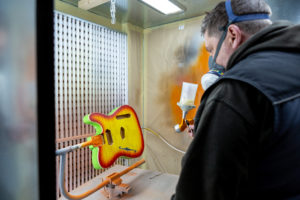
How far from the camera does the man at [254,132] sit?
0.43 metres

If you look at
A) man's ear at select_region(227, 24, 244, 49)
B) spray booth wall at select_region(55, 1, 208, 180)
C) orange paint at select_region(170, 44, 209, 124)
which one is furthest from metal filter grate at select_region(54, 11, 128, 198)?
man's ear at select_region(227, 24, 244, 49)

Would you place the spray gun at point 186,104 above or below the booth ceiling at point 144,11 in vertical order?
below

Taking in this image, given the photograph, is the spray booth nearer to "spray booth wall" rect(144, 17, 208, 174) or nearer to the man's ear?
"spray booth wall" rect(144, 17, 208, 174)

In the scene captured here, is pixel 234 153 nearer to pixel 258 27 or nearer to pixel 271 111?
pixel 271 111

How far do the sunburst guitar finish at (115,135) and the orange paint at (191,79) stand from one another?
0.72m

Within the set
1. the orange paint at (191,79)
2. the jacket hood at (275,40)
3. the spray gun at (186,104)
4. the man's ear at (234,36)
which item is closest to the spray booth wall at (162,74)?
the orange paint at (191,79)

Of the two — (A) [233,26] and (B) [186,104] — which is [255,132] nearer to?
(A) [233,26]

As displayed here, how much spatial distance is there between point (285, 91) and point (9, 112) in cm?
58

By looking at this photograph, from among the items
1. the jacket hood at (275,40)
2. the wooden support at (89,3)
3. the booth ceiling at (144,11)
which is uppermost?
the booth ceiling at (144,11)

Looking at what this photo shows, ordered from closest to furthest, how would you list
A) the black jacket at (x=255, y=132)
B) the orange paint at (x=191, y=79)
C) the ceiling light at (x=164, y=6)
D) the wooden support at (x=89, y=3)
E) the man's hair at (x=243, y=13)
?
1. the black jacket at (x=255, y=132)
2. the man's hair at (x=243, y=13)
3. the wooden support at (x=89, y=3)
4. the ceiling light at (x=164, y=6)
5. the orange paint at (x=191, y=79)

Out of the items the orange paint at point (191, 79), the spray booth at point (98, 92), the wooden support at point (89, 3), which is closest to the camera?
the spray booth at point (98, 92)

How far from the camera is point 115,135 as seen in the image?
128 centimetres

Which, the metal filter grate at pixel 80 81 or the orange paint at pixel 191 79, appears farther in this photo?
the orange paint at pixel 191 79

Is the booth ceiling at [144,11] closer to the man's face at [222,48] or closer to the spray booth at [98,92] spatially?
the spray booth at [98,92]
